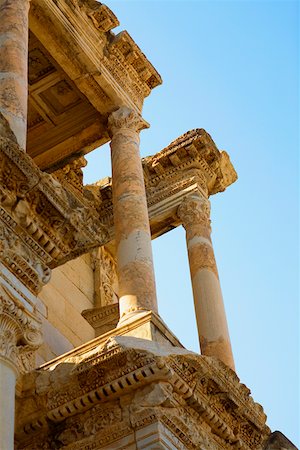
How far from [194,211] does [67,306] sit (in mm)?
2957

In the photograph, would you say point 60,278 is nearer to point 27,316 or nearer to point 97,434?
point 97,434

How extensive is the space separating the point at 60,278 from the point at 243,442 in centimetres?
588

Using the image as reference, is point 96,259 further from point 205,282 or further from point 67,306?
point 205,282

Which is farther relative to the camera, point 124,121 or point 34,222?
point 124,121

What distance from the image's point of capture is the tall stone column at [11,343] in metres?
9.16

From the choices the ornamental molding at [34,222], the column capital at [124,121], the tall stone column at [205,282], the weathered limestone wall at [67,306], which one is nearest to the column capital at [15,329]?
the ornamental molding at [34,222]

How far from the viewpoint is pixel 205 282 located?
17.0 m

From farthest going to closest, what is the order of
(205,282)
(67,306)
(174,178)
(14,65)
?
(174,178) → (67,306) → (205,282) → (14,65)

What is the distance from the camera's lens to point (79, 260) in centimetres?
1923

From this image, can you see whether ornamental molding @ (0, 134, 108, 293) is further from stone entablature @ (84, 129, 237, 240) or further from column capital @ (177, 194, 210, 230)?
stone entablature @ (84, 129, 237, 240)

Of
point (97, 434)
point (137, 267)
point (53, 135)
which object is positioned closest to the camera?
point (97, 434)

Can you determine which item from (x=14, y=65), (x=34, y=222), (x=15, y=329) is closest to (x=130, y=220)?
(x=14, y=65)

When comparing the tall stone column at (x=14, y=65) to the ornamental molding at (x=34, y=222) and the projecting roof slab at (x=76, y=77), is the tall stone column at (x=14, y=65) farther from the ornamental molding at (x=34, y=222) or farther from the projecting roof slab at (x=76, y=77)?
the projecting roof slab at (x=76, y=77)

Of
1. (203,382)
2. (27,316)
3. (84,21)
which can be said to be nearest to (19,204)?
(27,316)
